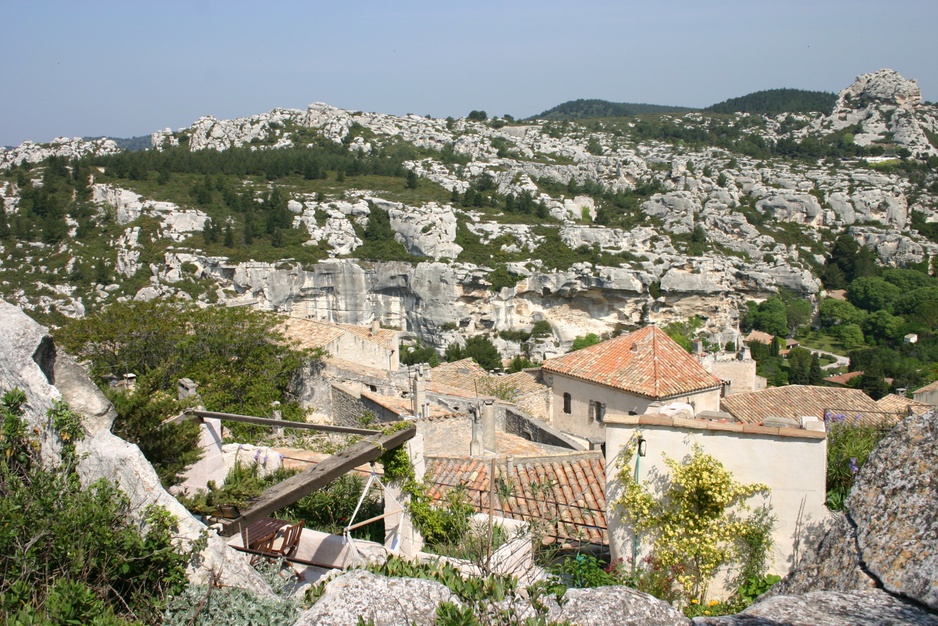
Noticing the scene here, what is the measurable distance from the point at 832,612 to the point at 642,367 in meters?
16.1

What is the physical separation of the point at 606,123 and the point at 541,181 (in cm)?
4978

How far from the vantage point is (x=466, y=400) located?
52.3ft

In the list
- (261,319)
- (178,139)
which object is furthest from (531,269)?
(178,139)

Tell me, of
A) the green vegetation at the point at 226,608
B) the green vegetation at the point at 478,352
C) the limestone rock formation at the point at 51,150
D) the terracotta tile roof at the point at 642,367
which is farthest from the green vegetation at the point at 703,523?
the limestone rock formation at the point at 51,150

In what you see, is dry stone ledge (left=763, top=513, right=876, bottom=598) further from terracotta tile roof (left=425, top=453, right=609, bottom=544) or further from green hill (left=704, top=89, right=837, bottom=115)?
green hill (left=704, top=89, right=837, bottom=115)

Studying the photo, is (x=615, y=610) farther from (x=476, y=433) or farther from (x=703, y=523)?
(x=476, y=433)

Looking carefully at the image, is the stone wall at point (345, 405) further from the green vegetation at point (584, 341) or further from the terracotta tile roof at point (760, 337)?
the terracotta tile roof at point (760, 337)

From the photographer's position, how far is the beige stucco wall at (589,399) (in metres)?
17.6

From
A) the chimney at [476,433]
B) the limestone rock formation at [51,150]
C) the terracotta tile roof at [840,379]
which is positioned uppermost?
the limestone rock formation at [51,150]

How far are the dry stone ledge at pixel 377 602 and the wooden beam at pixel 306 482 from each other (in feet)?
5.70

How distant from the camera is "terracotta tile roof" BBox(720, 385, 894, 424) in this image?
66.4 feet

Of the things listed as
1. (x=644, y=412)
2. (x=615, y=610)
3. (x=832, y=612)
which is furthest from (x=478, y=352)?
(x=832, y=612)

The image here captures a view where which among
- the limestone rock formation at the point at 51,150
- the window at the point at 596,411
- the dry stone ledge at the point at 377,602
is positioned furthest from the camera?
the limestone rock formation at the point at 51,150

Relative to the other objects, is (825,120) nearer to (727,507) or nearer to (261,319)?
(261,319)
